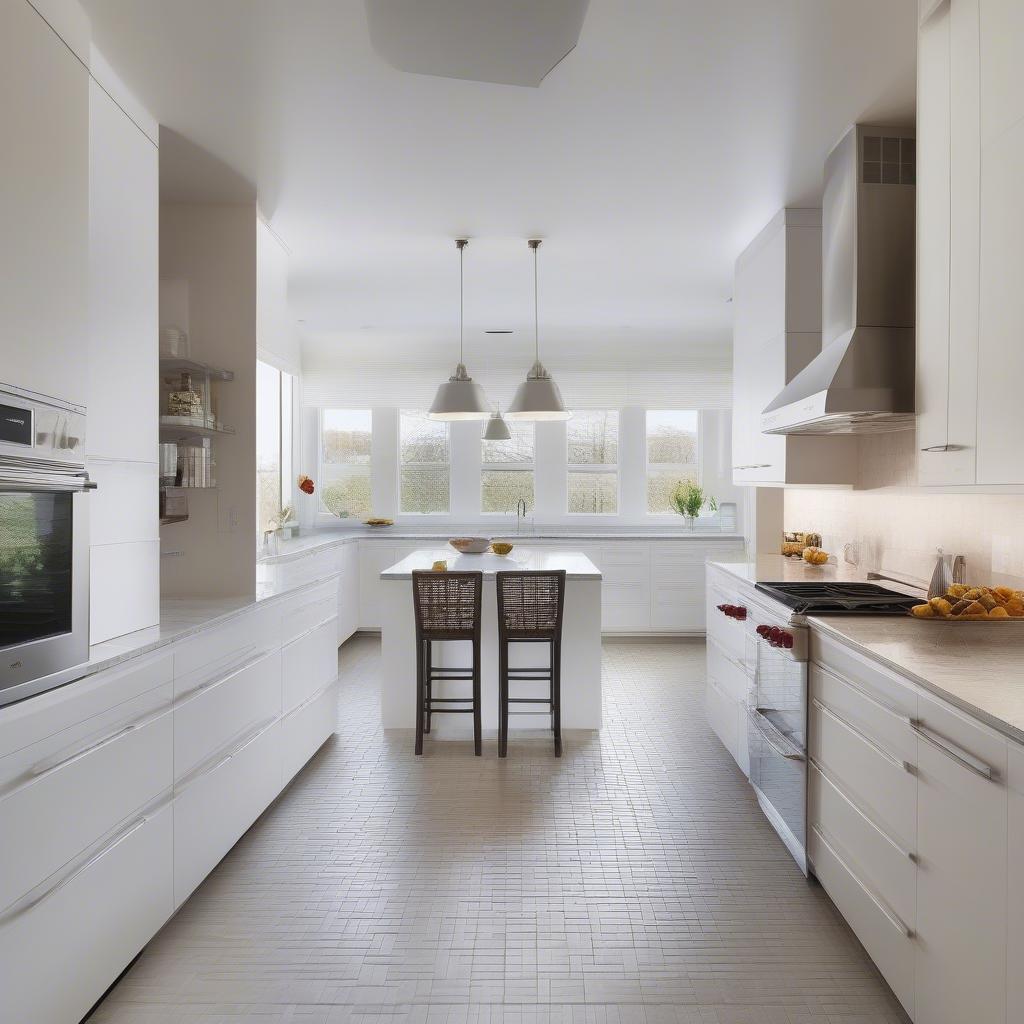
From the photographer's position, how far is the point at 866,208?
3.12 m

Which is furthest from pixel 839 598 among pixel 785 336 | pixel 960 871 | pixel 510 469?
pixel 510 469

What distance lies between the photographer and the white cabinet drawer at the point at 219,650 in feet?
8.23

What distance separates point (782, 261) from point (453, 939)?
10.9ft

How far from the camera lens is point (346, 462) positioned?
25.2 ft

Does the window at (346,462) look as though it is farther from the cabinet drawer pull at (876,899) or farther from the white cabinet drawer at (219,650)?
Result: the cabinet drawer pull at (876,899)

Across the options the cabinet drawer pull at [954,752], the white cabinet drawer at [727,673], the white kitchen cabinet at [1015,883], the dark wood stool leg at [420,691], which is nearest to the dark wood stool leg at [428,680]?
the dark wood stool leg at [420,691]

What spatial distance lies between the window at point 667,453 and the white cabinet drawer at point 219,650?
491 cm

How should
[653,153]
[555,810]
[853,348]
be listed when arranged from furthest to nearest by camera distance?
1. [555,810]
2. [653,153]
3. [853,348]

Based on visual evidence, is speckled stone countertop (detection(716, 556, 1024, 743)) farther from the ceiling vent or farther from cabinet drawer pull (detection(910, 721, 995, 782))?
the ceiling vent

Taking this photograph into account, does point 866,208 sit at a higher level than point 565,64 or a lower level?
lower

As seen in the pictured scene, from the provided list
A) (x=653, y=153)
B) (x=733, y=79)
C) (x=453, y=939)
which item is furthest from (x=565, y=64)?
(x=453, y=939)

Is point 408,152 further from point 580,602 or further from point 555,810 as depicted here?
point 555,810

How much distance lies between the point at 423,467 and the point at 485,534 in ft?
3.01

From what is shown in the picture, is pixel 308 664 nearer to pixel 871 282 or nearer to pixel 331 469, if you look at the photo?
pixel 871 282
